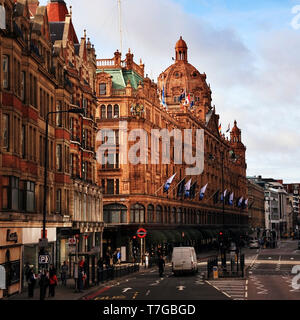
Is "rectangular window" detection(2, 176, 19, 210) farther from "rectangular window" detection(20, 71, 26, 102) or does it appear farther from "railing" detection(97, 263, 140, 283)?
"railing" detection(97, 263, 140, 283)

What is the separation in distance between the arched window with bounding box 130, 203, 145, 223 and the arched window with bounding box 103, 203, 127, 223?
0.96m

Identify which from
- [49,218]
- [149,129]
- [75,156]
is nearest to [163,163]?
[149,129]

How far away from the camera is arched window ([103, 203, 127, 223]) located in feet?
281

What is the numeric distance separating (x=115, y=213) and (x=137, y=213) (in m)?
2.93

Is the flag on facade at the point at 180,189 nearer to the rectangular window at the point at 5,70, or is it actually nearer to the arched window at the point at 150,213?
the arched window at the point at 150,213

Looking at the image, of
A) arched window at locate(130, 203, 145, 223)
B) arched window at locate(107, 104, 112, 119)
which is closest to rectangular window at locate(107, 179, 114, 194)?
arched window at locate(130, 203, 145, 223)

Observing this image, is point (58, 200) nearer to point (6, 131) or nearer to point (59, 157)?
point (59, 157)

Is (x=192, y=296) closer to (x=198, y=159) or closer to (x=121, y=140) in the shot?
(x=121, y=140)

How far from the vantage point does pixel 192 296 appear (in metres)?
36.7

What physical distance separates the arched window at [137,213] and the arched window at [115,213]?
0.96 m

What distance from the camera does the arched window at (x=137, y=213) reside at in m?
86.3

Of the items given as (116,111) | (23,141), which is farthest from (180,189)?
(23,141)

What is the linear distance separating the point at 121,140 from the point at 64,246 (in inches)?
1241

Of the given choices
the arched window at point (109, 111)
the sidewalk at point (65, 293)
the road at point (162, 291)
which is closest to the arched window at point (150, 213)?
the arched window at point (109, 111)
